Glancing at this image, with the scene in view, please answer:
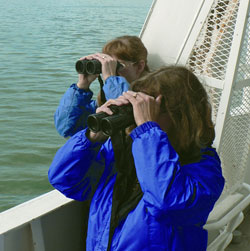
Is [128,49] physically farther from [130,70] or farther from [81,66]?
[81,66]

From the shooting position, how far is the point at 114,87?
2061 mm

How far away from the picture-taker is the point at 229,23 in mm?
2193

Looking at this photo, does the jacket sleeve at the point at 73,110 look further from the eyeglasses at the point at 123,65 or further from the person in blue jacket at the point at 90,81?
the eyeglasses at the point at 123,65

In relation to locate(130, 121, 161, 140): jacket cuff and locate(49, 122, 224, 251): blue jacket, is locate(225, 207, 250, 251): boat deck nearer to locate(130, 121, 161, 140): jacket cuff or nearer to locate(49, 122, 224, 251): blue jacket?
locate(49, 122, 224, 251): blue jacket

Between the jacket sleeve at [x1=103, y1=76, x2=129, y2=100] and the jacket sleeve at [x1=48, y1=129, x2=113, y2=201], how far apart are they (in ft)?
1.05

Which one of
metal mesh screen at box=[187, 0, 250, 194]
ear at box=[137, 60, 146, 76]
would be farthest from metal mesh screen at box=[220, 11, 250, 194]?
ear at box=[137, 60, 146, 76]

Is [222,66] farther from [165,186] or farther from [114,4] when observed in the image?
[114,4]

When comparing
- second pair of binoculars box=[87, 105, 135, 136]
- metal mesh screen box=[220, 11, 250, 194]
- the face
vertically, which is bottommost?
metal mesh screen box=[220, 11, 250, 194]

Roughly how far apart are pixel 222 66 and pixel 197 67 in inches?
5.3

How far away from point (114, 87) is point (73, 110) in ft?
0.95

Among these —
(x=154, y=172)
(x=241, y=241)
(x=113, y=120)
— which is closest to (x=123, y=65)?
(x=113, y=120)

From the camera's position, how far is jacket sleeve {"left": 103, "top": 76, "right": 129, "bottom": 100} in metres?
2.04

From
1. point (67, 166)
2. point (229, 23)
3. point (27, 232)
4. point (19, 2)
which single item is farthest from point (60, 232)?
point (19, 2)

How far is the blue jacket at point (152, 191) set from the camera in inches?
58.1
